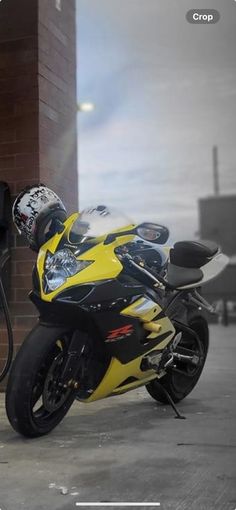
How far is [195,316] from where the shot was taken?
142 inches

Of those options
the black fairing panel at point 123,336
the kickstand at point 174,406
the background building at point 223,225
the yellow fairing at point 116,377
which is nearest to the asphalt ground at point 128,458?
the kickstand at point 174,406

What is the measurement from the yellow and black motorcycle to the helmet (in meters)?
0.08

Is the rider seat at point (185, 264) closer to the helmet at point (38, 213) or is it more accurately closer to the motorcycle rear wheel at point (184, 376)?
the motorcycle rear wheel at point (184, 376)

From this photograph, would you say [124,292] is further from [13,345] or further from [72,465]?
[13,345]

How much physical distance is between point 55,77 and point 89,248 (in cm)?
115

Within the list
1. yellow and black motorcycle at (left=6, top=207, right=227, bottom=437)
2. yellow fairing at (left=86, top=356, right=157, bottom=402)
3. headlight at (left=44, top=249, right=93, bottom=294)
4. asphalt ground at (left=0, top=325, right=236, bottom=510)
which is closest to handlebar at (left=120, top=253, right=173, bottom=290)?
yellow and black motorcycle at (left=6, top=207, right=227, bottom=437)

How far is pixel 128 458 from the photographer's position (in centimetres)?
262

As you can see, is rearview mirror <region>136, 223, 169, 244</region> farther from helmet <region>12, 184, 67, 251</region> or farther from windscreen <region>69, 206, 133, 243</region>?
helmet <region>12, 184, 67, 251</region>

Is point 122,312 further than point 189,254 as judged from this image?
No

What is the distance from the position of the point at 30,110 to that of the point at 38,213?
84 centimetres

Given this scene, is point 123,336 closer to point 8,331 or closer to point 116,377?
point 116,377

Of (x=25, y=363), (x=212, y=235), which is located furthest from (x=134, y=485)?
(x=212, y=235)

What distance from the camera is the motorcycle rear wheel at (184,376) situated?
11.6ft

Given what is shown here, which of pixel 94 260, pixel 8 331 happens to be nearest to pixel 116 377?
pixel 94 260
